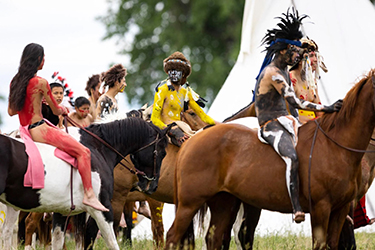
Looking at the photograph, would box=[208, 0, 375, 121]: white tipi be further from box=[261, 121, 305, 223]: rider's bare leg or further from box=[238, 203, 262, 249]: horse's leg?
box=[261, 121, 305, 223]: rider's bare leg

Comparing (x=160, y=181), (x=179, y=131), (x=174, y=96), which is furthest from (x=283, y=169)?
(x=160, y=181)

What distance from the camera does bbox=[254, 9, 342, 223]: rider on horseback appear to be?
6551 millimetres

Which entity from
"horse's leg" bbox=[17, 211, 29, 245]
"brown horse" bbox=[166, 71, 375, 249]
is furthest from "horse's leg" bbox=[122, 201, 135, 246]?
"brown horse" bbox=[166, 71, 375, 249]

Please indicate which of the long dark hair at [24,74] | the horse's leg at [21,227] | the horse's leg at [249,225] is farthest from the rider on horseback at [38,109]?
the horse's leg at [21,227]

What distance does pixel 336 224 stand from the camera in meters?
6.78

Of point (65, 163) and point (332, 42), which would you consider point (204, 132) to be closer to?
point (65, 163)

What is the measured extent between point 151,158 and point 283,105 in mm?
1769

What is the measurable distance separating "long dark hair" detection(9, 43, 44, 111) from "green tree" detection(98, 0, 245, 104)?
65.4 ft

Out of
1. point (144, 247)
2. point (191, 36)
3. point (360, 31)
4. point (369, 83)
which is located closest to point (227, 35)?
point (191, 36)

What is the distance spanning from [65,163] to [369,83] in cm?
317

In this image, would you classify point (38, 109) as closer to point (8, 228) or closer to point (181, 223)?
point (8, 228)

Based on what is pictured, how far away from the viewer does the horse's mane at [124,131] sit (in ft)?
24.6

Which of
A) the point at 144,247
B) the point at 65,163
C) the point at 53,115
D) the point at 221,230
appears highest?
the point at 53,115

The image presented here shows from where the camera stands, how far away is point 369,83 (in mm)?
6531
